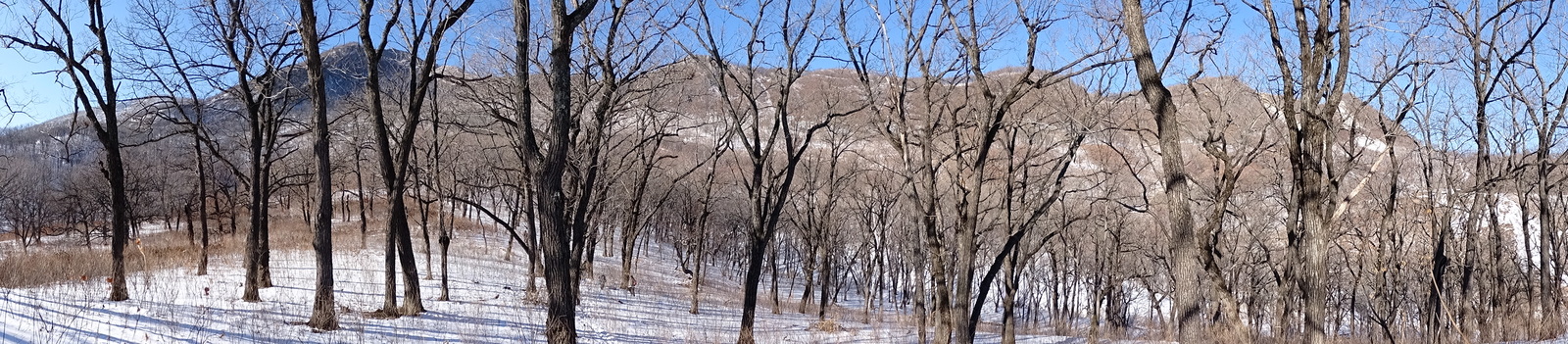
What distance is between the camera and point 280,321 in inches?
346

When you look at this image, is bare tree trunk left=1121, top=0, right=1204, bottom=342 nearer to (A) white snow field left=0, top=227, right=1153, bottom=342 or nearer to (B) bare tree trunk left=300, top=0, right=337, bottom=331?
(A) white snow field left=0, top=227, right=1153, bottom=342

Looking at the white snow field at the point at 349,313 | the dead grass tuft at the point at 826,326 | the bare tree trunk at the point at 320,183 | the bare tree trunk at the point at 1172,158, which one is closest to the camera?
the bare tree trunk at the point at 1172,158

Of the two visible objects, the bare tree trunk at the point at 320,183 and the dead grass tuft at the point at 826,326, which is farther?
the dead grass tuft at the point at 826,326

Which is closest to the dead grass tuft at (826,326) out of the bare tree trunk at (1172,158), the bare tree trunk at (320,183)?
the bare tree trunk at (1172,158)

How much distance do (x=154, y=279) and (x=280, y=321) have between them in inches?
237

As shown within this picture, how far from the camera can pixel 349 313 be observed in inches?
398

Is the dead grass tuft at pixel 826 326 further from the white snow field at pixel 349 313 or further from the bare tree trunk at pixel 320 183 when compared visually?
the bare tree trunk at pixel 320 183

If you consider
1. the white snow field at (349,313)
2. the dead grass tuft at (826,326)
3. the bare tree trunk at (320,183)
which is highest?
the bare tree trunk at (320,183)

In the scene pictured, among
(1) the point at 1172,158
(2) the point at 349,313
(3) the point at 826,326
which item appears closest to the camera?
(1) the point at 1172,158

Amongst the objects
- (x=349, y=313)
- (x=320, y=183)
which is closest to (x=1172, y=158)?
(x=320, y=183)

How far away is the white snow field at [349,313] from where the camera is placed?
7.20 meters

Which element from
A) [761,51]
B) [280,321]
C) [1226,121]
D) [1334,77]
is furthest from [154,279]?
[1226,121]

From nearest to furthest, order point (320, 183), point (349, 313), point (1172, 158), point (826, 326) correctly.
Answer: point (1172, 158)
point (320, 183)
point (349, 313)
point (826, 326)

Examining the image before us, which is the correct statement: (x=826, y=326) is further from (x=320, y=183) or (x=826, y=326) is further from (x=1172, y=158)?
(x=320, y=183)
